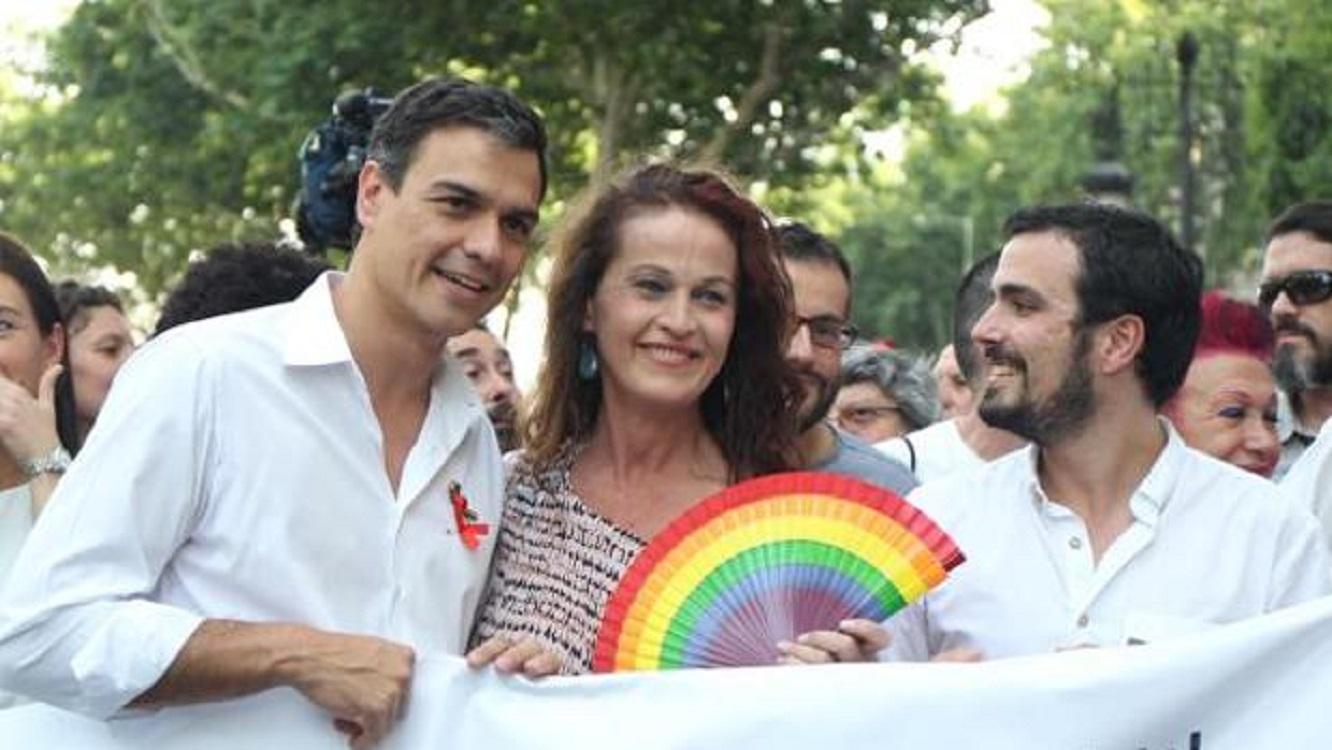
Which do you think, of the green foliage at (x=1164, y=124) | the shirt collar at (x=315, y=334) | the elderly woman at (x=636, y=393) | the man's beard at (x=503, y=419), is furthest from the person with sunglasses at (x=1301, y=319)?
the shirt collar at (x=315, y=334)

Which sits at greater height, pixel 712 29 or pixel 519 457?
pixel 712 29

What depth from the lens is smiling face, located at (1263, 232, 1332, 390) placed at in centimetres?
735

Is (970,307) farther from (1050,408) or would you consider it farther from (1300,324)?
(1050,408)

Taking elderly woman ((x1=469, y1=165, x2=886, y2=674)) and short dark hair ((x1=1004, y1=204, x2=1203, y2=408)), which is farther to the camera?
short dark hair ((x1=1004, y1=204, x2=1203, y2=408))

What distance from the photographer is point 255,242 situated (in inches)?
234

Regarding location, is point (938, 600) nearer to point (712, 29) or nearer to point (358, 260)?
point (358, 260)

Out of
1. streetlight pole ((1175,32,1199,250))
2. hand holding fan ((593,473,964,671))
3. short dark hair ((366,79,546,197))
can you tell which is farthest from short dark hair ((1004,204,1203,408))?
streetlight pole ((1175,32,1199,250))

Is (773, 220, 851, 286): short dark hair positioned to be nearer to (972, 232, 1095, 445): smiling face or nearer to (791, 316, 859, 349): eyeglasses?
(791, 316, 859, 349): eyeglasses

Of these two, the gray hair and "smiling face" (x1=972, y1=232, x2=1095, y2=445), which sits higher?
the gray hair

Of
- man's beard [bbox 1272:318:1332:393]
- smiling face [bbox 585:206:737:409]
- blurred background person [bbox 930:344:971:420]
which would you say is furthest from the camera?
blurred background person [bbox 930:344:971:420]

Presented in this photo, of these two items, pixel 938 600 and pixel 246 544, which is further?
pixel 938 600

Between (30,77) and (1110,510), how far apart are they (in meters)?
32.0

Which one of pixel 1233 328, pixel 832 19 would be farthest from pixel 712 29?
pixel 1233 328

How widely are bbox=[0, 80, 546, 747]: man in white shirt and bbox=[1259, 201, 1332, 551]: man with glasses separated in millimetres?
3124
